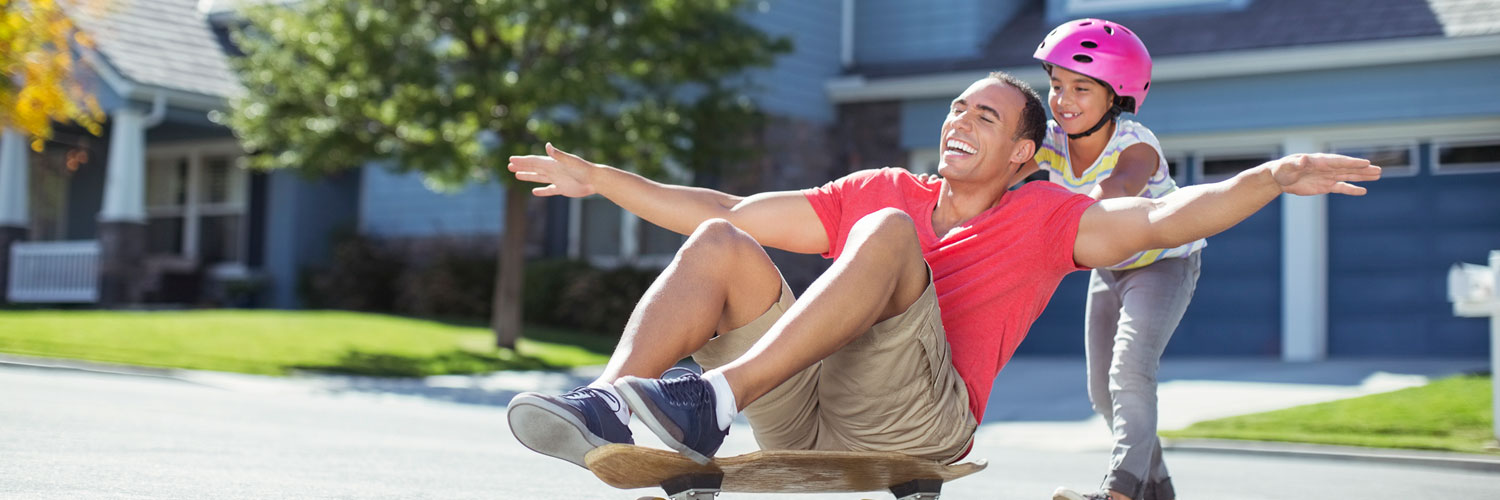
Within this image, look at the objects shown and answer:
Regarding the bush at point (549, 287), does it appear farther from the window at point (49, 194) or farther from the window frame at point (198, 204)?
the window at point (49, 194)

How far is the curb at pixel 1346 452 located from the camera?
8.84m

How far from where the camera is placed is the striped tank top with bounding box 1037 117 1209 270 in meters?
4.98

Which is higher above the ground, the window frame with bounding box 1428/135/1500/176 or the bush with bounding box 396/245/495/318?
the window frame with bounding box 1428/135/1500/176

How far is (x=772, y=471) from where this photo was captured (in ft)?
12.3

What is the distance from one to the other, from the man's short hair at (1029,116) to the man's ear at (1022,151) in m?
0.01

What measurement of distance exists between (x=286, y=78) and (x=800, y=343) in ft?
40.4

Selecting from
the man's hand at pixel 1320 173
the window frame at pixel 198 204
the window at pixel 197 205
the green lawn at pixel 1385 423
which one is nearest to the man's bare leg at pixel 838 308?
the man's hand at pixel 1320 173

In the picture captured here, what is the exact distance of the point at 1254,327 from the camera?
52.4 ft

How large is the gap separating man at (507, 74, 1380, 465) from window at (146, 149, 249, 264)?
1956cm

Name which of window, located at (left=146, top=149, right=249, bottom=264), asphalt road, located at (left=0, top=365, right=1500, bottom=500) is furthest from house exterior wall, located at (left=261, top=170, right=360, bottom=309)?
asphalt road, located at (left=0, top=365, right=1500, bottom=500)

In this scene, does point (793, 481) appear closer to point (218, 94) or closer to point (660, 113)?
point (660, 113)

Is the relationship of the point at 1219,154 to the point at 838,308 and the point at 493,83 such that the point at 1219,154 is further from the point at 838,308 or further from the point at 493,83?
the point at 838,308

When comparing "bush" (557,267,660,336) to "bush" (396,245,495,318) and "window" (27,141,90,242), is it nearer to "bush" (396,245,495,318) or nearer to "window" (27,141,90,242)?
"bush" (396,245,495,318)

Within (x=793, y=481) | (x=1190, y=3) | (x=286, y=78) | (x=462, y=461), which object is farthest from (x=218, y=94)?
(x=793, y=481)
